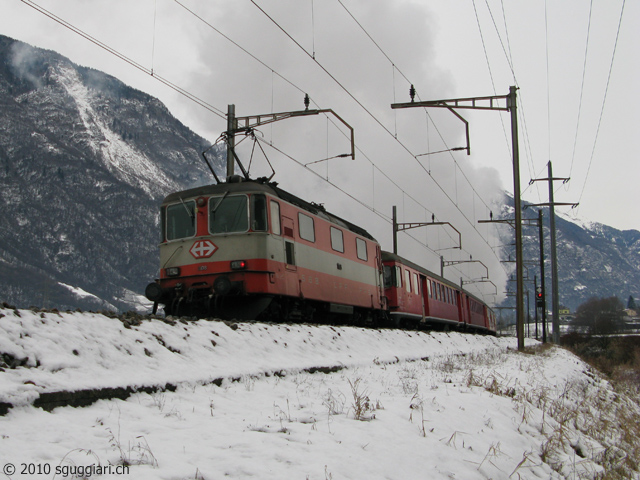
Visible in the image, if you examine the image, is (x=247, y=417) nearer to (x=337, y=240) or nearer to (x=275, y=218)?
(x=275, y=218)

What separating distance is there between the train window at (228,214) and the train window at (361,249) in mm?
6269

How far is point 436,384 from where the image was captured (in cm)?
812

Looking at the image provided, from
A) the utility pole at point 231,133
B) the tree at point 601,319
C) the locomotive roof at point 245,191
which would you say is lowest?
the tree at point 601,319

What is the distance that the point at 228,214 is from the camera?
12938mm

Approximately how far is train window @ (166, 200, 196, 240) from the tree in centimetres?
6706

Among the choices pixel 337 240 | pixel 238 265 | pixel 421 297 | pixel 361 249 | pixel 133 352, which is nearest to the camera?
pixel 133 352

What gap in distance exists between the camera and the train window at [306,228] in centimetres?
1434

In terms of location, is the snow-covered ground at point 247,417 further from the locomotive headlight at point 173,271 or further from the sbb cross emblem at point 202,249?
the locomotive headlight at point 173,271

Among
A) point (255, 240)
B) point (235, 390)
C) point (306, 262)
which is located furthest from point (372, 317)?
point (235, 390)

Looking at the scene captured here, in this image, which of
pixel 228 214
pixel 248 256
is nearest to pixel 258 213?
pixel 228 214

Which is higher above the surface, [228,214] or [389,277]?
[228,214]

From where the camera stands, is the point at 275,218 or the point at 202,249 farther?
the point at 275,218

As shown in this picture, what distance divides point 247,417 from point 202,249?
8059 millimetres

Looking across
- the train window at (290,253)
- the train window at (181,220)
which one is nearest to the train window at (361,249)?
Answer: the train window at (290,253)
